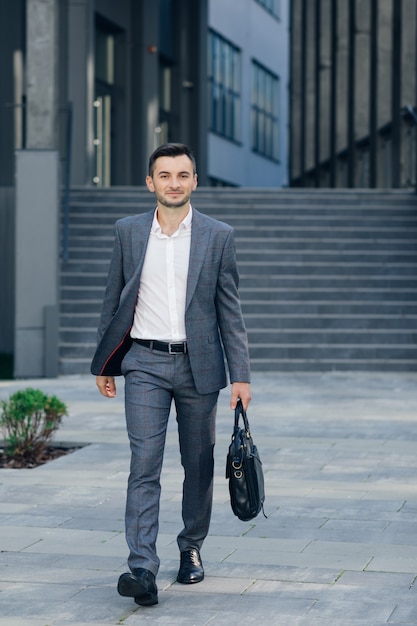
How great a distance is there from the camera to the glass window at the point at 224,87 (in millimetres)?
42906

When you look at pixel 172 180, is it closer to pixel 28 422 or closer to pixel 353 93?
pixel 28 422

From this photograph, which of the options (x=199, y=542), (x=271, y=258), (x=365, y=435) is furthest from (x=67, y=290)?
(x=199, y=542)

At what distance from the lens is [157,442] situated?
220 inches

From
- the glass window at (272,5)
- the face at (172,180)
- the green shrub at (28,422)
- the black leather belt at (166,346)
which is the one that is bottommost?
the green shrub at (28,422)

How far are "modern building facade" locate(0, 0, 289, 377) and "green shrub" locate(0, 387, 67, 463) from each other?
23.9 feet

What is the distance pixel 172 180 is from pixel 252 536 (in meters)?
2.18

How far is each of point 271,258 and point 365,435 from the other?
853 cm

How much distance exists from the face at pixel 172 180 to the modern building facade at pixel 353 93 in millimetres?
17420

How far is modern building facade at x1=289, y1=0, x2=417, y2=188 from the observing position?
2825 centimetres

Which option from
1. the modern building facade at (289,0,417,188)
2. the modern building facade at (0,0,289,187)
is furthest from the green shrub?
the modern building facade at (289,0,417,188)

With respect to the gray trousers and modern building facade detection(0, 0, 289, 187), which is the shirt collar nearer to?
the gray trousers

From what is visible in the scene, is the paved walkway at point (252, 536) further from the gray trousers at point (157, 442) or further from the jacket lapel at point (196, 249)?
the jacket lapel at point (196, 249)

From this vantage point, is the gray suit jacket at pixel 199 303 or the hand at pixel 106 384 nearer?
the gray suit jacket at pixel 199 303

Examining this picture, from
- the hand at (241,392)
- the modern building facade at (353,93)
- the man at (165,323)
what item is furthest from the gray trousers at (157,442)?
the modern building facade at (353,93)
